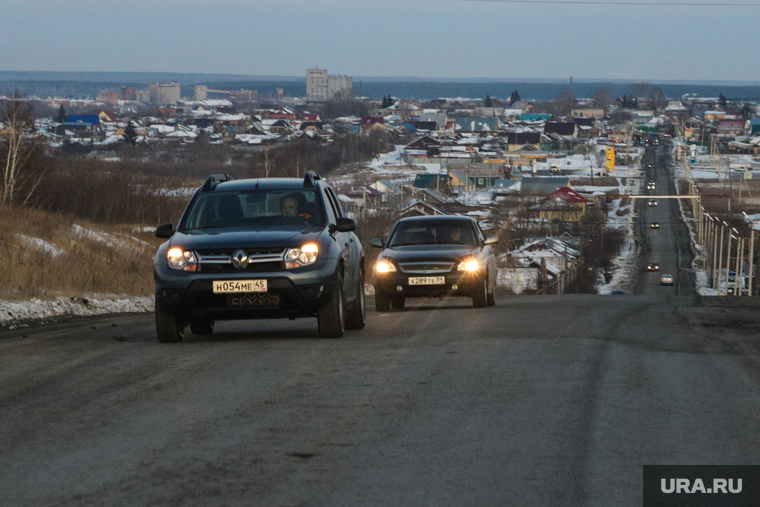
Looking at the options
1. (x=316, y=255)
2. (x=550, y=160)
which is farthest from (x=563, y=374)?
(x=550, y=160)

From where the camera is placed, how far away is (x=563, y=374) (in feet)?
26.8

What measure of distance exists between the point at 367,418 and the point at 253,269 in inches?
167

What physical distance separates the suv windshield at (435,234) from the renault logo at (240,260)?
24.3 ft

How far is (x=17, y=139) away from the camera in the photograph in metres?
45.1

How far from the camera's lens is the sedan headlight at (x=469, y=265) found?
54.2 feet

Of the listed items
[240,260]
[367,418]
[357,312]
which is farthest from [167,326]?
[367,418]

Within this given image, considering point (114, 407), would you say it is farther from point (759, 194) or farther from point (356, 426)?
point (759, 194)

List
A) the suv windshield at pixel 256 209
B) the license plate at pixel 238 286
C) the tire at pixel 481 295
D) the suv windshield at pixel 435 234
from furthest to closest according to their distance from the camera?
the suv windshield at pixel 435 234 < the tire at pixel 481 295 < the suv windshield at pixel 256 209 < the license plate at pixel 238 286

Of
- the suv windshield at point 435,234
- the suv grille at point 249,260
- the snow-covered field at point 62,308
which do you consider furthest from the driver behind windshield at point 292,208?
the suv windshield at point 435,234

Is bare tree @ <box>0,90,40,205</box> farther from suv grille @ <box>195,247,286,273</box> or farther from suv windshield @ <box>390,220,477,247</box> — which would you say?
suv grille @ <box>195,247,286,273</box>

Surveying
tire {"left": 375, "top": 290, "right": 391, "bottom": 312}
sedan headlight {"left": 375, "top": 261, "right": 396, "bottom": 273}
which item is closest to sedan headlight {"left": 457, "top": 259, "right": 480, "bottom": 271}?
sedan headlight {"left": 375, "top": 261, "right": 396, "bottom": 273}

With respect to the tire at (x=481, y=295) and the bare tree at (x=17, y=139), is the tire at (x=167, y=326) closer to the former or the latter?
the tire at (x=481, y=295)

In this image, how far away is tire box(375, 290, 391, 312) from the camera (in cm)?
1700

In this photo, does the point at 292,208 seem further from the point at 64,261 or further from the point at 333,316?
the point at 64,261
